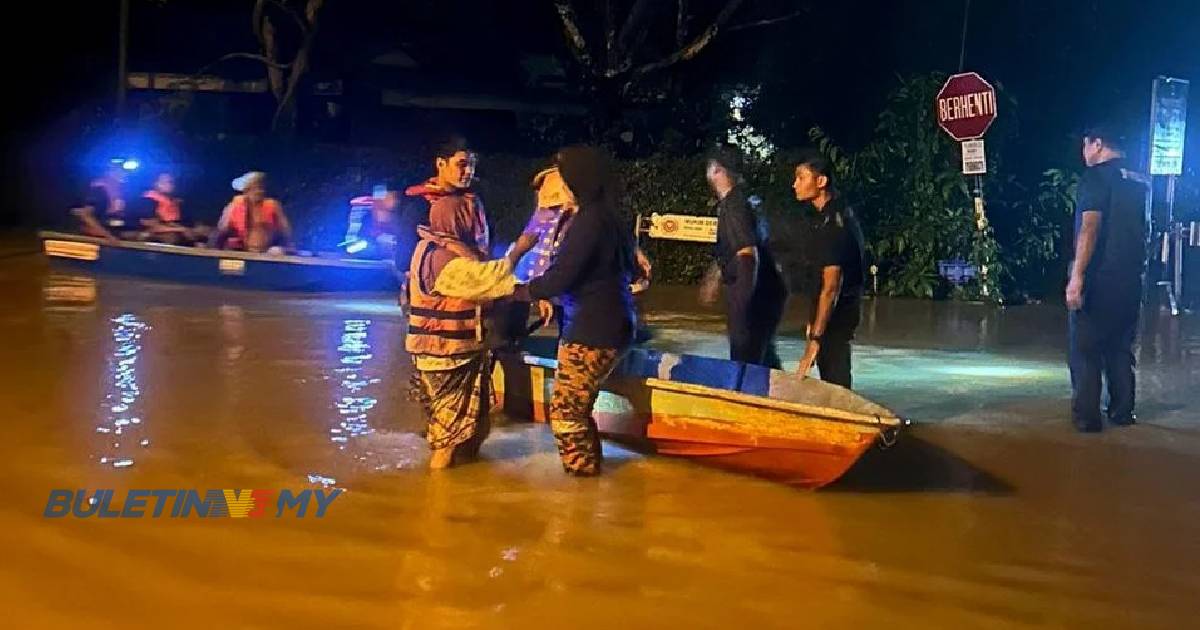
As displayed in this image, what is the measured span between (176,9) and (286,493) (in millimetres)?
30934

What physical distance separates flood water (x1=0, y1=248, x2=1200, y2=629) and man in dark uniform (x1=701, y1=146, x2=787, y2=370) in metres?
1.09

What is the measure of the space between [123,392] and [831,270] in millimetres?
4806

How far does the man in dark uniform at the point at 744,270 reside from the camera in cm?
796

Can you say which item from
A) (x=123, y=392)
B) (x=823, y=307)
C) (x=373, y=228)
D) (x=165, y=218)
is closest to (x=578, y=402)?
(x=823, y=307)

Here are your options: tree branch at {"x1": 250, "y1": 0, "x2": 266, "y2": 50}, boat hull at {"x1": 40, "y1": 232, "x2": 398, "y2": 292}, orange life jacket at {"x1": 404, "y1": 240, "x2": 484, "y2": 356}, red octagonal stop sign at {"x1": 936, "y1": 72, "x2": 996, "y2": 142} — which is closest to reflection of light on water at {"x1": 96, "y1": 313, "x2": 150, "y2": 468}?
orange life jacket at {"x1": 404, "y1": 240, "x2": 484, "y2": 356}

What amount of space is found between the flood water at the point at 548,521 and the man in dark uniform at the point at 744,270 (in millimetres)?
1090

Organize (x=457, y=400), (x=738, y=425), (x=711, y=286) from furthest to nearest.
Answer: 1. (x=711, y=286)
2. (x=457, y=400)
3. (x=738, y=425)

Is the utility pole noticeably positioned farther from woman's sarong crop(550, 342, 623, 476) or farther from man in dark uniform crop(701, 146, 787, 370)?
woman's sarong crop(550, 342, 623, 476)

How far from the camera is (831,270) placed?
7930 mm

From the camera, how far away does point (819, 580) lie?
553cm

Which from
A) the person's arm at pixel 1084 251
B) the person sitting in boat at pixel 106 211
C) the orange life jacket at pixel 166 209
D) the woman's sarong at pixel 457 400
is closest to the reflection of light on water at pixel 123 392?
the woman's sarong at pixel 457 400

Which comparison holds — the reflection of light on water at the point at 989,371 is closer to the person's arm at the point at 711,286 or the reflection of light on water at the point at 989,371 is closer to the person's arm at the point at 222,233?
the person's arm at the point at 711,286

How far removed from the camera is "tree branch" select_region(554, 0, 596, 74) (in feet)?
82.4

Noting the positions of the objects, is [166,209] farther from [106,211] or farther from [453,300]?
[453,300]
